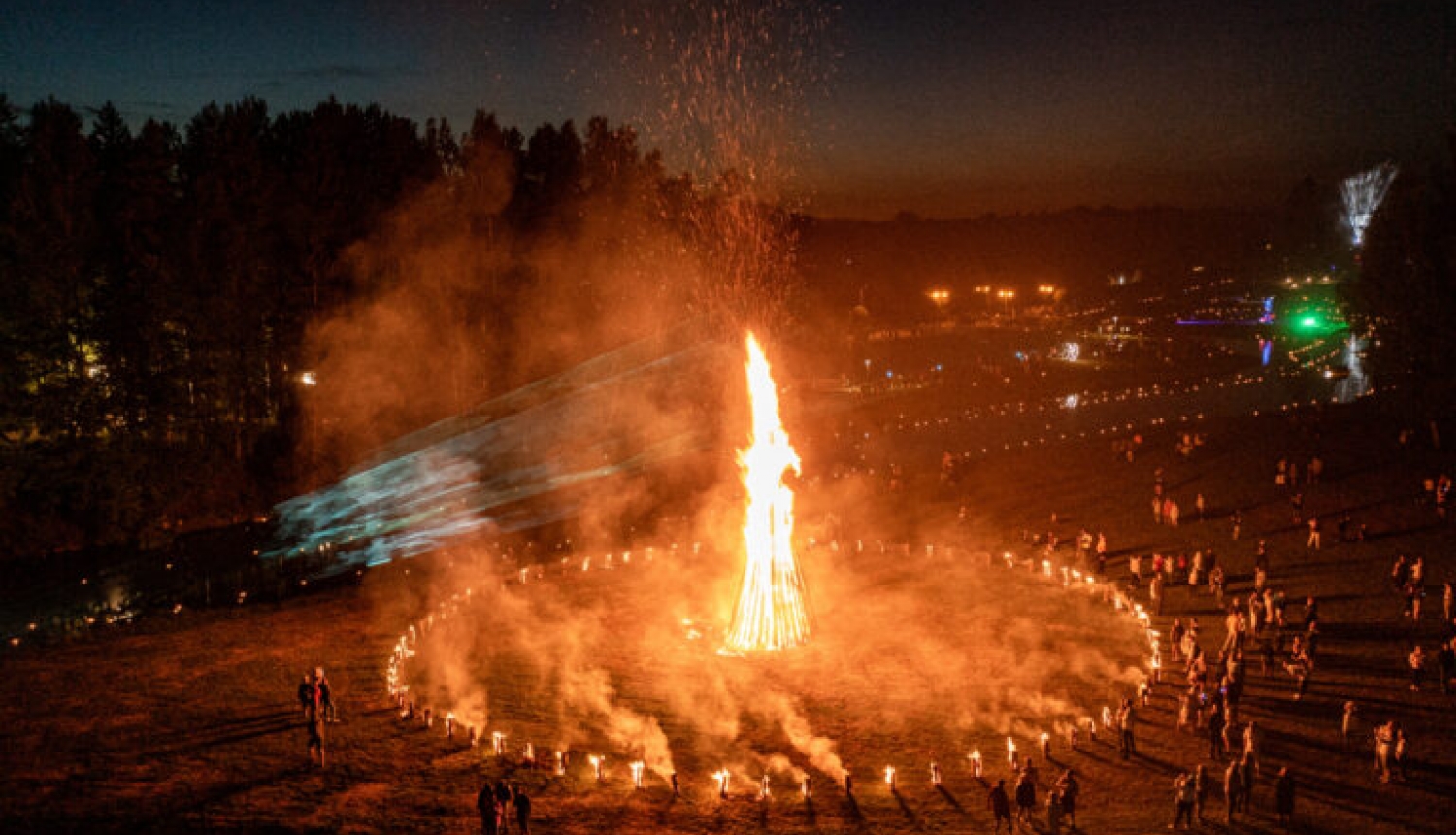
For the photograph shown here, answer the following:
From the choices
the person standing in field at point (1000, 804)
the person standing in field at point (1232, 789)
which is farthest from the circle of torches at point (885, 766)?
the person standing in field at point (1232, 789)

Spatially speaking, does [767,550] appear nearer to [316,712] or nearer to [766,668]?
[766,668]

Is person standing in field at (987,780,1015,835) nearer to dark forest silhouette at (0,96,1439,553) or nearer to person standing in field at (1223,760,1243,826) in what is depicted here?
person standing in field at (1223,760,1243,826)

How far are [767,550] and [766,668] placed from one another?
2752 millimetres

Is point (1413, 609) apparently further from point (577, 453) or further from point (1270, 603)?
point (577, 453)

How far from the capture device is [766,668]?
21.0m

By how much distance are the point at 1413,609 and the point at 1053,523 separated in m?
11.9

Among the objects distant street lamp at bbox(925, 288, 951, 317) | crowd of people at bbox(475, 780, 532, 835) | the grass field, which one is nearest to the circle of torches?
the grass field

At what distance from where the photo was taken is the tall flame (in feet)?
72.6

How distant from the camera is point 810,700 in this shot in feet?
62.8

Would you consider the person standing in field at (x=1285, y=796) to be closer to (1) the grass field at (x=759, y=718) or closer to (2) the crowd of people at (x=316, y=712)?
(1) the grass field at (x=759, y=718)

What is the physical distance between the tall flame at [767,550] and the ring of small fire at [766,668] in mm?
32

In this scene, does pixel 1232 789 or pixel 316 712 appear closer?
pixel 1232 789

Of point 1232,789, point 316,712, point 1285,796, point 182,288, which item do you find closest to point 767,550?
point 316,712

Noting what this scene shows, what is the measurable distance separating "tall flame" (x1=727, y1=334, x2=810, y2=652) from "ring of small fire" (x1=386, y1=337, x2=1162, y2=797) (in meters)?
0.03
